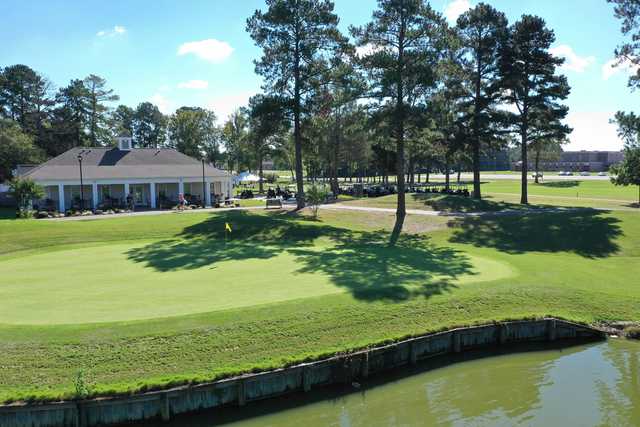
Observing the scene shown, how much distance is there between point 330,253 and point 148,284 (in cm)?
902

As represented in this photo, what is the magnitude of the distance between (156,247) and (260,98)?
16206 millimetres

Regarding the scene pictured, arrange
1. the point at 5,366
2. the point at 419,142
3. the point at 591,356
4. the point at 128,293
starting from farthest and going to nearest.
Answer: the point at 419,142
the point at 128,293
the point at 591,356
the point at 5,366

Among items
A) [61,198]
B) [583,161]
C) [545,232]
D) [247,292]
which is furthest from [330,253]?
[583,161]

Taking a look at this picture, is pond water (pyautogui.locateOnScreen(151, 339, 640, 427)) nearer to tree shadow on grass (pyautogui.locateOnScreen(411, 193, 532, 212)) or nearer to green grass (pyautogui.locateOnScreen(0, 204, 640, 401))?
green grass (pyautogui.locateOnScreen(0, 204, 640, 401))

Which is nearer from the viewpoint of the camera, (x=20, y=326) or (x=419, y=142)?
(x=20, y=326)

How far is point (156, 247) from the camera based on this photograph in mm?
23219

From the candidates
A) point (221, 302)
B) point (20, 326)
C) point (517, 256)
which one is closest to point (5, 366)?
point (20, 326)

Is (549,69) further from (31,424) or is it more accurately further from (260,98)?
(31,424)

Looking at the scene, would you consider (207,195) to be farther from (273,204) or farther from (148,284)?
(148,284)

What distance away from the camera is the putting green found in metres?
12.8

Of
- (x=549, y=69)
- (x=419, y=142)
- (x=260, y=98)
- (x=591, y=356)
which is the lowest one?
(x=591, y=356)

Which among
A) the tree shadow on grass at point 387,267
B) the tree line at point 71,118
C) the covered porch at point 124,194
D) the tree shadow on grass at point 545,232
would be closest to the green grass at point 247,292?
the tree shadow on grass at point 387,267

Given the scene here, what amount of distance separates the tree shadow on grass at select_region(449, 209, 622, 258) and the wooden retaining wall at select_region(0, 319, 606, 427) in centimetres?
1180

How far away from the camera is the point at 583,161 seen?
553ft
